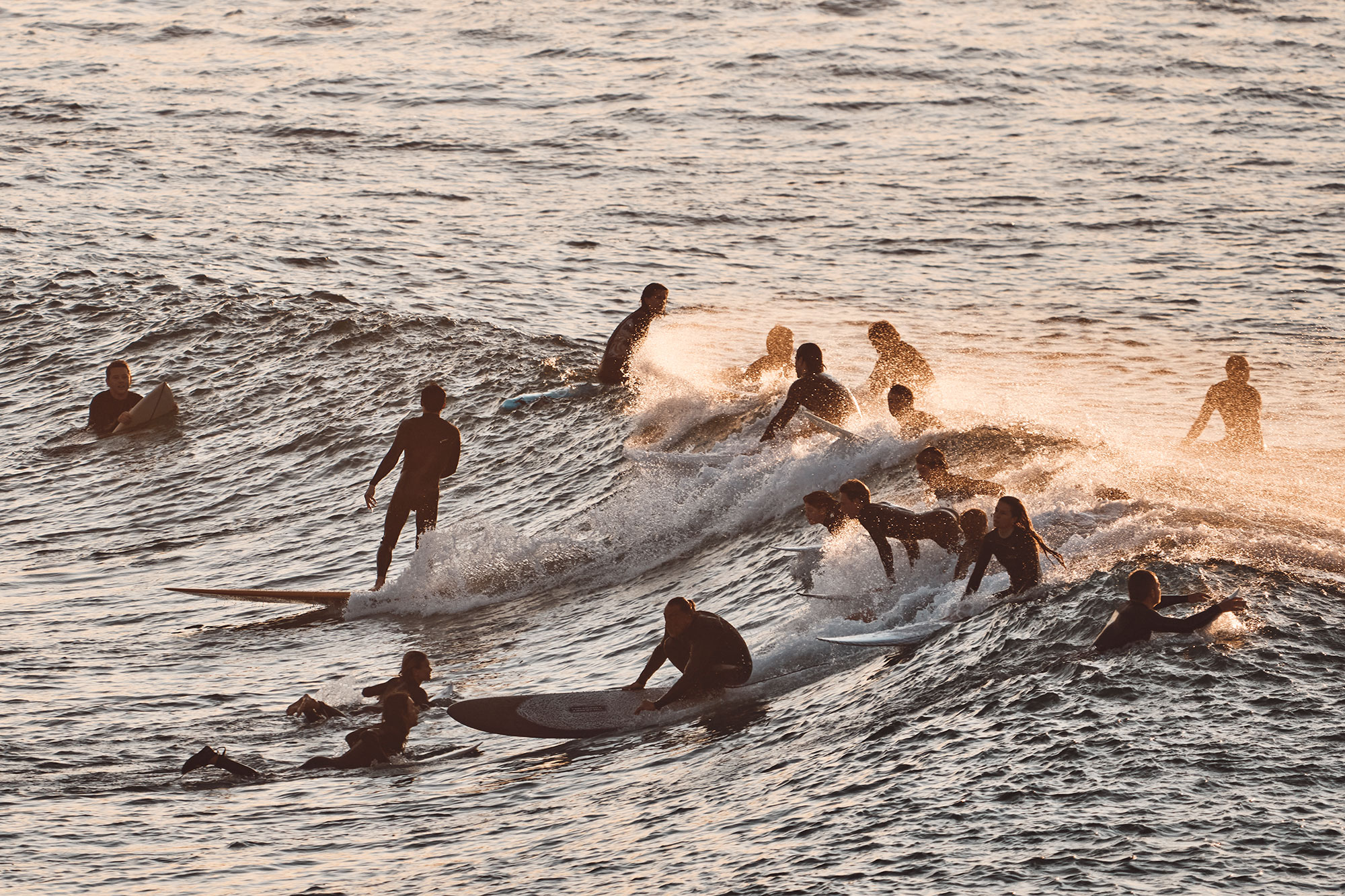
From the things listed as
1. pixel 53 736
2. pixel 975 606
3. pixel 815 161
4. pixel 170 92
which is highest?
pixel 170 92

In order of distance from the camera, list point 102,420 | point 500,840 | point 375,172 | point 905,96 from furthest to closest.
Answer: point 905,96
point 375,172
point 102,420
point 500,840

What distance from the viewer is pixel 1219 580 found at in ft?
31.2

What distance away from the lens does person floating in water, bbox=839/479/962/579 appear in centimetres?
1055

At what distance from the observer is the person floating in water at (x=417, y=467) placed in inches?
538

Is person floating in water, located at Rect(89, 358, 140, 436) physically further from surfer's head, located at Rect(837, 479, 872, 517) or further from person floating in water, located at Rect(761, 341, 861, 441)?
surfer's head, located at Rect(837, 479, 872, 517)

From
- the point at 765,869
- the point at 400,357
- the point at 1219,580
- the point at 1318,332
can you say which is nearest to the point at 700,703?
the point at 765,869

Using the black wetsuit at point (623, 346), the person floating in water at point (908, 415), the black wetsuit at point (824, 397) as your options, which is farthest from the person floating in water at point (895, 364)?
the black wetsuit at point (623, 346)

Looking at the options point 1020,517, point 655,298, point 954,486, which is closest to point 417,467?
point 655,298

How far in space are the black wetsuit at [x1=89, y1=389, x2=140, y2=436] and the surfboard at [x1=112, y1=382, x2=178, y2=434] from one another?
0.13 metres

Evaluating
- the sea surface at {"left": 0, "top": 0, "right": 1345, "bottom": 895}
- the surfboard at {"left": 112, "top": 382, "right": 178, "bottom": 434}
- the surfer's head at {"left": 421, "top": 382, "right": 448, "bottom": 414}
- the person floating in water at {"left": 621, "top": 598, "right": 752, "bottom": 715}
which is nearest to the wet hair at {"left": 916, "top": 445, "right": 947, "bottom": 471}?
the sea surface at {"left": 0, "top": 0, "right": 1345, "bottom": 895}

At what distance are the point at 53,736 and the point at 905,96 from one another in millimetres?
31177

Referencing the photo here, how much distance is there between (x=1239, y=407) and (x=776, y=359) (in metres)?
5.17

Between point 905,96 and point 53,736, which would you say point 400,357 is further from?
point 905,96

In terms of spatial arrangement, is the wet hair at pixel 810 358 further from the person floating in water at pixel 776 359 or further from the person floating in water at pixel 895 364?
the person floating in water at pixel 776 359
